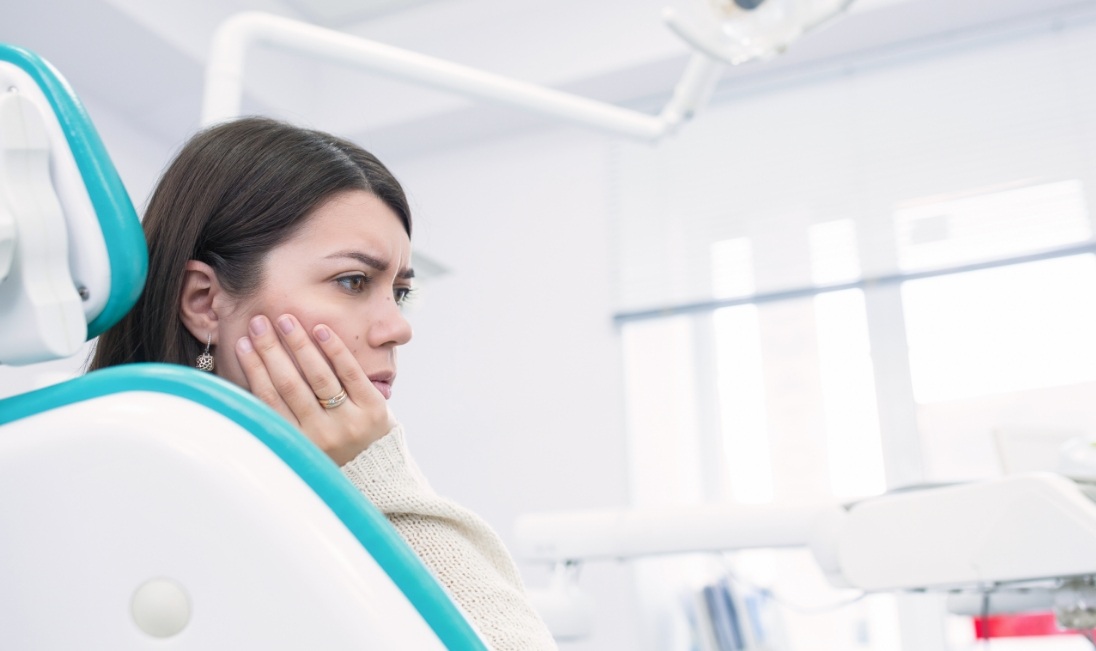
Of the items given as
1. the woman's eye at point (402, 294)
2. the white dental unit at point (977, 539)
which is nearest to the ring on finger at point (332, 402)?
the woman's eye at point (402, 294)

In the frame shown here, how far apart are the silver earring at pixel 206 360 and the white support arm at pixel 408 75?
54cm

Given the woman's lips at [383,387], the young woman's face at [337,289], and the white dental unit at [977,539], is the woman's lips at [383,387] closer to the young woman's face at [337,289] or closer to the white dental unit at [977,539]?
the young woman's face at [337,289]

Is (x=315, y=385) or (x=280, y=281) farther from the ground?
(x=280, y=281)

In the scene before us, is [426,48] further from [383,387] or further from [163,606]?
[163,606]

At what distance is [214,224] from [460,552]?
1.44ft

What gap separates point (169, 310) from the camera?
986mm

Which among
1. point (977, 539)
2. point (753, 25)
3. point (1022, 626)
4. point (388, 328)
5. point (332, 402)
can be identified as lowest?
point (1022, 626)

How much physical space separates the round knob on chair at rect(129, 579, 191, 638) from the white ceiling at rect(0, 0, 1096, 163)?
8.81ft

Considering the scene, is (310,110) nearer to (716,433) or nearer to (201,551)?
(716,433)

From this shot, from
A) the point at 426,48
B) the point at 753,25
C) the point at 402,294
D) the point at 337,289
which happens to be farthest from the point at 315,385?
the point at 426,48

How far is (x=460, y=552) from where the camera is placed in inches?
30.8

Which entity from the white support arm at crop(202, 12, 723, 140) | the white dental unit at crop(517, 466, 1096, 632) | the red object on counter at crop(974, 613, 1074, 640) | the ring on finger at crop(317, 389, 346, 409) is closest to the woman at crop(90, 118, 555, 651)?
the ring on finger at crop(317, 389, 346, 409)

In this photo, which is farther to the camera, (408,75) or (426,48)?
(426,48)

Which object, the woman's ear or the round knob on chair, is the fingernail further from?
the round knob on chair
